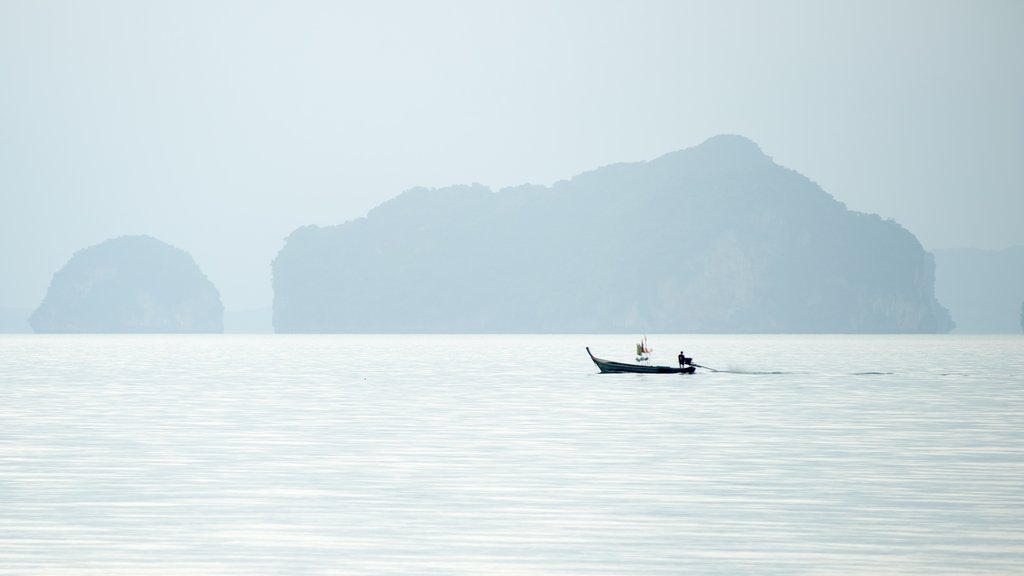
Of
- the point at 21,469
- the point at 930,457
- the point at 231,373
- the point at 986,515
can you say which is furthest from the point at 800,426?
the point at 231,373

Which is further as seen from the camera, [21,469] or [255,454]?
[255,454]

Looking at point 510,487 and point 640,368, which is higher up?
point 640,368

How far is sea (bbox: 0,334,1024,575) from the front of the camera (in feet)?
70.1

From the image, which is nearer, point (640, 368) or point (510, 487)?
point (510, 487)

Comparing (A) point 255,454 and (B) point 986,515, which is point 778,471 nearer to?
(B) point 986,515

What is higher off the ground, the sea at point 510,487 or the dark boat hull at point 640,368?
the dark boat hull at point 640,368

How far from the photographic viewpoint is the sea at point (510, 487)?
2136cm

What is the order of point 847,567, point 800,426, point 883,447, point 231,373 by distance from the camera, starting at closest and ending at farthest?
point 847,567
point 883,447
point 800,426
point 231,373

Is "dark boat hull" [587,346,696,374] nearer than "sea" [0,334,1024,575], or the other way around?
"sea" [0,334,1024,575]

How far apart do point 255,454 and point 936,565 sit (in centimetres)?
2169

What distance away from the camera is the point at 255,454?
37.8 m

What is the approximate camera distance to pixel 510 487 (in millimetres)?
30000

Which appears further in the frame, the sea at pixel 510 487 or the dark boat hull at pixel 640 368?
the dark boat hull at pixel 640 368

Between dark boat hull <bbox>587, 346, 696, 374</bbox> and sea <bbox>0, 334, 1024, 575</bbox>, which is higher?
dark boat hull <bbox>587, 346, 696, 374</bbox>
